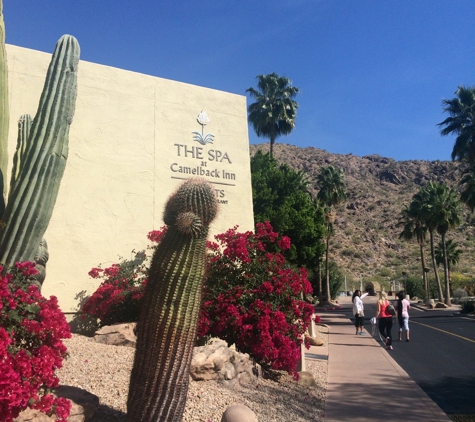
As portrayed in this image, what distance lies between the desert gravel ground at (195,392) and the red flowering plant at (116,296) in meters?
1.47

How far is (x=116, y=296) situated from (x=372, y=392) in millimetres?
5313

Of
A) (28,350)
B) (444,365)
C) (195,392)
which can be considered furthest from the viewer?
(444,365)

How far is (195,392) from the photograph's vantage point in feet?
21.7

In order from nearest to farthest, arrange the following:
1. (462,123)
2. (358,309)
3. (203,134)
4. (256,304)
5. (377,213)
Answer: (256,304) < (203,134) < (358,309) < (462,123) < (377,213)

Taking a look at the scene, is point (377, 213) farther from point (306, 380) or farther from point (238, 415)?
point (238, 415)

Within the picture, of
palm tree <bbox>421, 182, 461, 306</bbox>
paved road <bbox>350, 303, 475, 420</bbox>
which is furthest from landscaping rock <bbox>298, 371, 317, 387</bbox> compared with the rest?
palm tree <bbox>421, 182, 461, 306</bbox>

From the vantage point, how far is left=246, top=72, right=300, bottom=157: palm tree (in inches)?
1380

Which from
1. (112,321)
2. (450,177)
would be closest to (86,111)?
(112,321)

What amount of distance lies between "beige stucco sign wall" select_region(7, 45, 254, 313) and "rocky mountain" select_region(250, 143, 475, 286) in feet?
122

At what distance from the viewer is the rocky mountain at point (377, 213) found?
7369cm

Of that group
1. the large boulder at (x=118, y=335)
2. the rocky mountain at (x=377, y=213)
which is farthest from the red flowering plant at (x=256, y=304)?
the rocky mountain at (x=377, y=213)

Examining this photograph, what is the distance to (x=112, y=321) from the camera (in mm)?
10367

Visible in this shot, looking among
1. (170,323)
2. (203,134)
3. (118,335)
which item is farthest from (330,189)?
(170,323)

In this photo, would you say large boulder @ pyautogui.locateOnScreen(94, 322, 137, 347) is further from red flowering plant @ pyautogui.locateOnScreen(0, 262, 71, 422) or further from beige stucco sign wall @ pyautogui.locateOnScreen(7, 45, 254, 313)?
red flowering plant @ pyautogui.locateOnScreen(0, 262, 71, 422)
